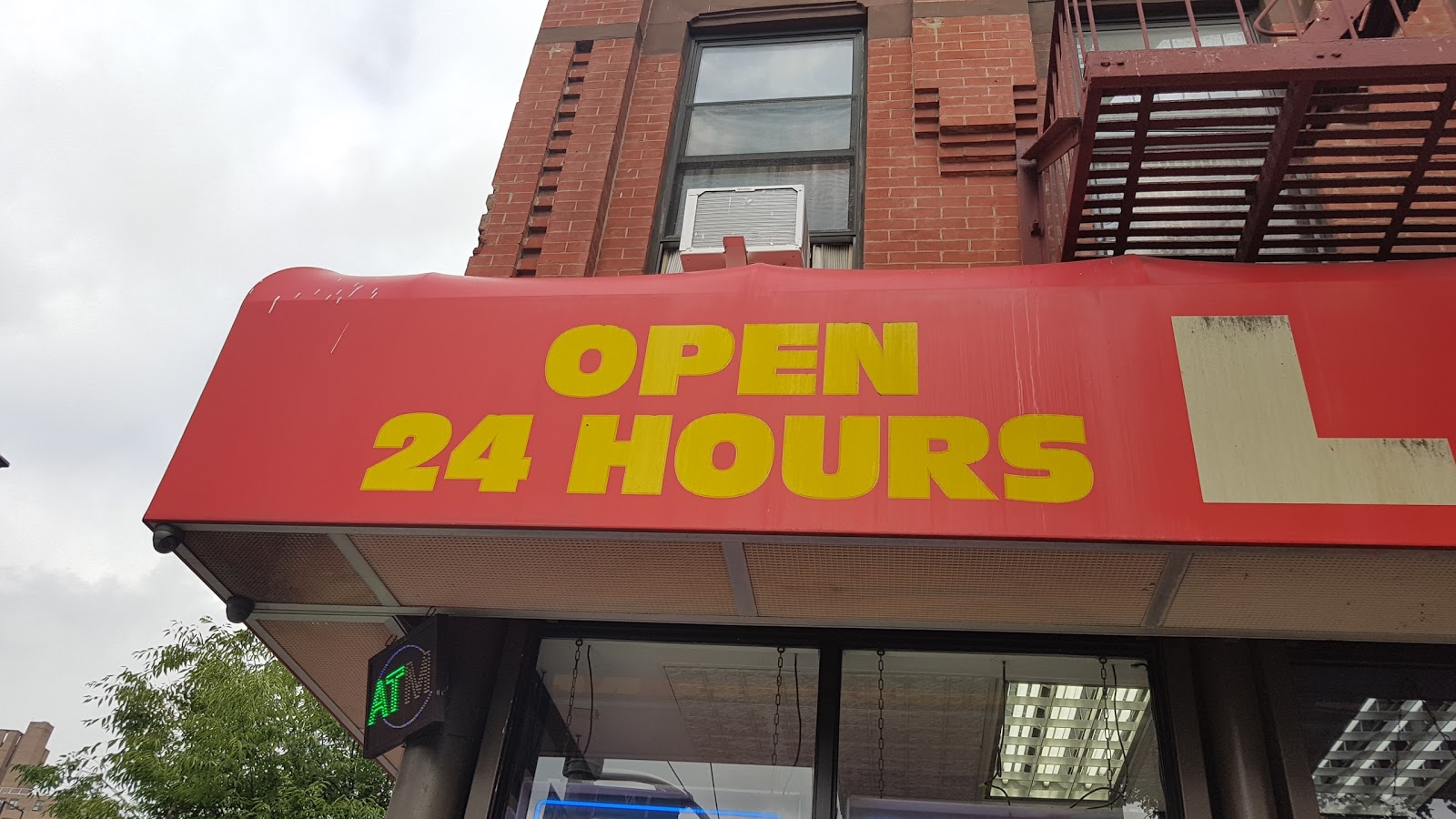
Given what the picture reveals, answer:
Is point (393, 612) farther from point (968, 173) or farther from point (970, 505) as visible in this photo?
point (968, 173)

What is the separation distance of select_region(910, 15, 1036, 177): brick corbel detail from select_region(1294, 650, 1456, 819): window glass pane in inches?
131

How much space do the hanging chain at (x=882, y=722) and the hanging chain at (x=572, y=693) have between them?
1481 millimetres

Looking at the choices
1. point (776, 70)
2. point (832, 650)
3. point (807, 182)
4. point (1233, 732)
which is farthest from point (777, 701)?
point (776, 70)

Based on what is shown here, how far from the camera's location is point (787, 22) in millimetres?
7801

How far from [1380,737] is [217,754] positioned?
535 inches

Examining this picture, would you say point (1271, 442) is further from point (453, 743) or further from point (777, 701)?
point (453, 743)

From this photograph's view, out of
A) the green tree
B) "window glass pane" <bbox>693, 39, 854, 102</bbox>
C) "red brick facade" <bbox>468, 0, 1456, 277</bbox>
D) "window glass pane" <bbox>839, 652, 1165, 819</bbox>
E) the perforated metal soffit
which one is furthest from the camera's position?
the green tree

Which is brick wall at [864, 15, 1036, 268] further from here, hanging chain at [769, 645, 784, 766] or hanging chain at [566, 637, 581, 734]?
hanging chain at [566, 637, 581, 734]

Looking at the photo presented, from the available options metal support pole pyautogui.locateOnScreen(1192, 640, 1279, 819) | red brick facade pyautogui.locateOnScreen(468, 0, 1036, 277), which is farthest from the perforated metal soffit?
red brick facade pyautogui.locateOnScreen(468, 0, 1036, 277)

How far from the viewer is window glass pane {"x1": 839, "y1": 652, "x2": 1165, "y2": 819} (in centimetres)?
429

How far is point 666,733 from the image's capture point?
15.5 feet

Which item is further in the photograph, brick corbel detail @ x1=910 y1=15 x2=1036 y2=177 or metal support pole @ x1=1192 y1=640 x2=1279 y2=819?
brick corbel detail @ x1=910 y1=15 x2=1036 y2=177

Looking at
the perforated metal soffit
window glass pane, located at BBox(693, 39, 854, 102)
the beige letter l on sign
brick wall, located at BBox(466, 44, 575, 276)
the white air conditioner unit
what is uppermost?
window glass pane, located at BBox(693, 39, 854, 102)

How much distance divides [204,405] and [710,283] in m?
2.13
